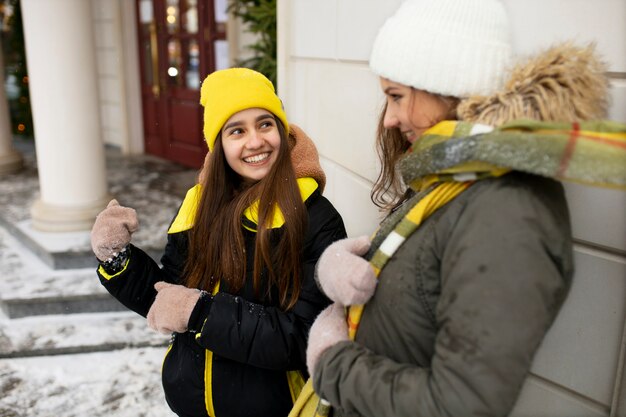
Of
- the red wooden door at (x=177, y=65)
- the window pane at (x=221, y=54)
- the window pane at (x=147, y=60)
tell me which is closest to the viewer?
the window pane at (x=221, y=54)

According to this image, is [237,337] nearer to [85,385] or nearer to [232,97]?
[232,97]

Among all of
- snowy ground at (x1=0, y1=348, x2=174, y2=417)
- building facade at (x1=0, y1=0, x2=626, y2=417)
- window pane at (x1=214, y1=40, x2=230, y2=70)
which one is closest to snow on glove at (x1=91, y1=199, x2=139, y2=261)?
building facade at (x1=0, y1=0, x2=626, y2=417)

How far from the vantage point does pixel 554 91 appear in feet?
3.18

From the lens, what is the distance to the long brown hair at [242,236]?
62.0 inches

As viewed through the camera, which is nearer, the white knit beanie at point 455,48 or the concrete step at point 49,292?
the white knit beanie at point 455,48

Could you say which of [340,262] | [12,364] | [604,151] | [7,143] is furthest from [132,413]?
[7,143]

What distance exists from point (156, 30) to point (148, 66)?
0.63 metres

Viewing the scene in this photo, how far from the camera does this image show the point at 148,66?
794 centimetres

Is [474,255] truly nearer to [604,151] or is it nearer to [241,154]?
[604,151]

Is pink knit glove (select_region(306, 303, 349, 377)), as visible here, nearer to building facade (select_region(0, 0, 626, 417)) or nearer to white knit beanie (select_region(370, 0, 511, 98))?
white knit beanie (select_region(370, 0, 511, 98))

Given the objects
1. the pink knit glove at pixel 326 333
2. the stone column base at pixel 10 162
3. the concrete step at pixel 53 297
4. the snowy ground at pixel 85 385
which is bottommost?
the snowy ground at pixel 85 385

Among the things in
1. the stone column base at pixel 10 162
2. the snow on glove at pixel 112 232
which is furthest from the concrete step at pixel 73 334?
the stone column base at pixel 10 162

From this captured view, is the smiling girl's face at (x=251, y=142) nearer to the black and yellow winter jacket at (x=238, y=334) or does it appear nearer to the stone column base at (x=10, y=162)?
the black and yellow winter jacket at (x=238, y=334)

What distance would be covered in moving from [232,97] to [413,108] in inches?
25.9
